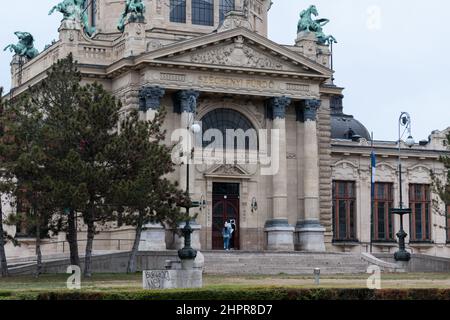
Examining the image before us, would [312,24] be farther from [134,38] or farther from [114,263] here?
[114,263]

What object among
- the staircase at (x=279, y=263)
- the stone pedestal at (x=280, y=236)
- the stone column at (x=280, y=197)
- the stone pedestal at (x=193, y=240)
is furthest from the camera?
the stone column at (x=280, y=197)

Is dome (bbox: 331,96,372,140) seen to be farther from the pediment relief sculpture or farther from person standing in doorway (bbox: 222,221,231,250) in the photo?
person standing in doorway (bbox: 222,221,231,250)

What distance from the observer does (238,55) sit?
221 feet

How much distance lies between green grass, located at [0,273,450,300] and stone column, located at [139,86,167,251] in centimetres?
859

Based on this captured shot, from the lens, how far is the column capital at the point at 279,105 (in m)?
67.9

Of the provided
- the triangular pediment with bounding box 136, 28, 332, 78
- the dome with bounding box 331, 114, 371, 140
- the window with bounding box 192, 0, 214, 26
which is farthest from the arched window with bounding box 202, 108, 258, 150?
the dome with bounding box 331, 114, 371, 140

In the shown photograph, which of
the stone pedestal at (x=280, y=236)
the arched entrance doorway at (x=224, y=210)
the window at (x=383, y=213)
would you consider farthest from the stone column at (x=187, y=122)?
the window at (x=383, y=213)

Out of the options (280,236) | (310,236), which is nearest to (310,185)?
(310,236)

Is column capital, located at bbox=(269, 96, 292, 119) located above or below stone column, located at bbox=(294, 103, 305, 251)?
above

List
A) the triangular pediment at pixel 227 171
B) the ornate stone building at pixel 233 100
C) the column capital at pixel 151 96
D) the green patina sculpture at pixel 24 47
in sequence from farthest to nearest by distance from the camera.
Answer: the green patina sculpture at pixel 24 47, the triangular pediment at pixel 227 171, the ornate stone building at pixel 233 100, the column capital at pixel 151 96

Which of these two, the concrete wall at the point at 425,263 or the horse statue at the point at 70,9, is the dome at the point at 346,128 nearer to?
the concrete wall at the point at 425,263

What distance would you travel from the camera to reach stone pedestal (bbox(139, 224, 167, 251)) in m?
62.9

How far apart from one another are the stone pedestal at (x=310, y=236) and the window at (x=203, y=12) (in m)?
15.7

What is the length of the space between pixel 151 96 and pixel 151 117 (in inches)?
48.5
